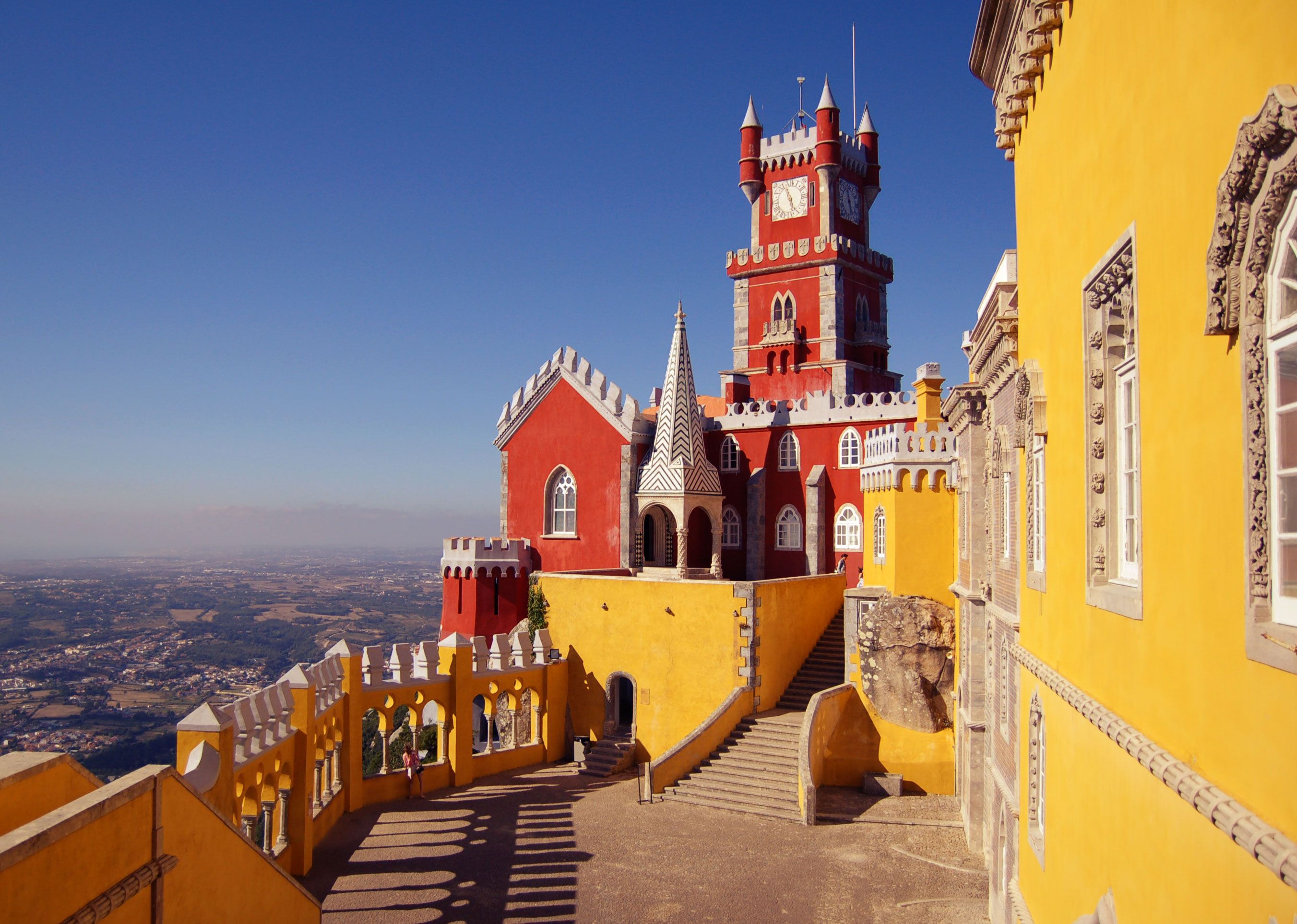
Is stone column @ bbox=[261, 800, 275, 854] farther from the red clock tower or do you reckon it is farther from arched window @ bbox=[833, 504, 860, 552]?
the red clock tower

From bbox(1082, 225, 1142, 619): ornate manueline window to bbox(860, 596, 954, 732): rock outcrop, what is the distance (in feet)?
44.3

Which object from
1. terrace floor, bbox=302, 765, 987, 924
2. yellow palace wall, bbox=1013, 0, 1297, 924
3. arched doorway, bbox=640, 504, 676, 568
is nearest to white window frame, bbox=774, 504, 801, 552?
arched doorway, bbox=640, 504, 676, 568

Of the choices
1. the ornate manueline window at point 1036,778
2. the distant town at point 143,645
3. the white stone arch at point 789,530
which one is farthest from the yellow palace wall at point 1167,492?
the white stone arch at point 789,530


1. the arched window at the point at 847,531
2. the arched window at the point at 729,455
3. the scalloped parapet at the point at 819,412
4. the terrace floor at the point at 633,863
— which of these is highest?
the scalloped parapet at the point at 819,412

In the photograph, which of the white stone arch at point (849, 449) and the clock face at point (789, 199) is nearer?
the white stone arch at point (849, 449)

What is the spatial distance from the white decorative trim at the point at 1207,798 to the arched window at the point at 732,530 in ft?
75.9

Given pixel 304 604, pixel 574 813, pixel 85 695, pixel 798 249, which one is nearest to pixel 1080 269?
pixel 574 813

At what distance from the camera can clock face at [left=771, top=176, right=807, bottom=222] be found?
1308 inches

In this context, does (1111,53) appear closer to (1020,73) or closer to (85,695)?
(1020,73)

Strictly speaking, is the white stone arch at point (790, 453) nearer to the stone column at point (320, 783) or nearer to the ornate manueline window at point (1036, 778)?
the stone column at point (320, 783)

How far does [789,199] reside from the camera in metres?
33.5

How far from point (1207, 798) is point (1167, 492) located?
1357 mm

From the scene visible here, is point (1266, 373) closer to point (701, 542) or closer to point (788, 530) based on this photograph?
point (788, 530)

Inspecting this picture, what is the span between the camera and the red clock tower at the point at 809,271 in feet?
105
